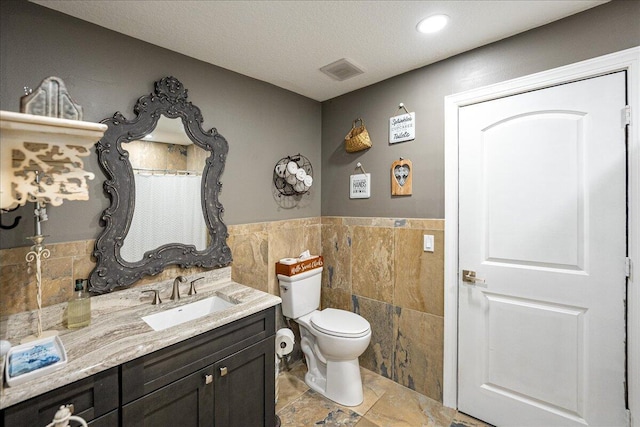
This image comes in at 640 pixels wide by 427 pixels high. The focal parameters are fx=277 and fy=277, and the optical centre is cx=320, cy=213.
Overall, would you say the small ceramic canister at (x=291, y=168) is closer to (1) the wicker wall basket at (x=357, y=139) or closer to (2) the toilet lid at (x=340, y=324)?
(1) the wicker wall basket at (x=357, y=139)

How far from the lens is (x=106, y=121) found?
1472 mm

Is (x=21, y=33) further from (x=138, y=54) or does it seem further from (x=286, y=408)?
(x=286, y=408)

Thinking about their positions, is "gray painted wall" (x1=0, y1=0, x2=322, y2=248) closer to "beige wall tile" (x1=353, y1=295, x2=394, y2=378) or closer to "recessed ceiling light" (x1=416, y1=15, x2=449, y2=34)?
"beige wall tile" (x1=353, y1=295, x2=394, y2=378)

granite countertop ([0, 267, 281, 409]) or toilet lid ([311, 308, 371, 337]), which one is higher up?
granite countertop ([0, 267, 281, 409])

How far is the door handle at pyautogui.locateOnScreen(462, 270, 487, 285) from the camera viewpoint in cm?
179

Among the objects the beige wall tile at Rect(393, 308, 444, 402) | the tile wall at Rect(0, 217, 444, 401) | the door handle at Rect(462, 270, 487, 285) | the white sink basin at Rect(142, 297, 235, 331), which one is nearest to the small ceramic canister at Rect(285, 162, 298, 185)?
the tile wall at Rect(0, 217, 444, 401)

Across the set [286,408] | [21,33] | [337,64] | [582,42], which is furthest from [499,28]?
[286,408]

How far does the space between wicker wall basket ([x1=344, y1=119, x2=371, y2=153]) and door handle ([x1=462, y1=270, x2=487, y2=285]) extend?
120 cm

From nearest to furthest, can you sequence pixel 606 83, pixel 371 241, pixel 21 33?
pixel 21 33 → pixel 606 83 → pixel 371 241

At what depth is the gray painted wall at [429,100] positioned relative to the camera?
4.66ft

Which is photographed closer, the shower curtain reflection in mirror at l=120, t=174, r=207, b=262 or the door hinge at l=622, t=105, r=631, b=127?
the door hinge at l=622, t=105, r=631, b=127

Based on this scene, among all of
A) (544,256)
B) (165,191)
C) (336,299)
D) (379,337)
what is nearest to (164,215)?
(165,191)

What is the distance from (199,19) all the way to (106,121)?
73 centimetres

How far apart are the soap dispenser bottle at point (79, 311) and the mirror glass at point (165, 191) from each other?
26cm
